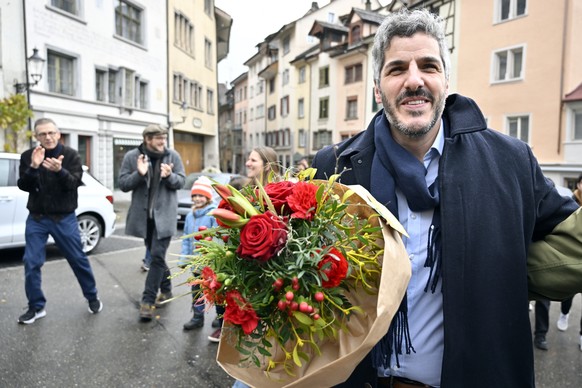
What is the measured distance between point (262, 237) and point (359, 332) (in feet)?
1.35

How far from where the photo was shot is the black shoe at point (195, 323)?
4607mm

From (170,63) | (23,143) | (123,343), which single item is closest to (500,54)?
(170,63)


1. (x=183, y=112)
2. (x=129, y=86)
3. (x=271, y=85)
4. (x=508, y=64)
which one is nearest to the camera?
(x=508, y=64)

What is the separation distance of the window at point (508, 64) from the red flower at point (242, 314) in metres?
21.0

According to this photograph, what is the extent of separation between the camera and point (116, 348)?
408cm

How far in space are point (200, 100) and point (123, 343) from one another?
25.3 meters

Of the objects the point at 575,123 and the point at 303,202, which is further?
the point at 575,123

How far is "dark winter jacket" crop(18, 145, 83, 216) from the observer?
4.54 meters

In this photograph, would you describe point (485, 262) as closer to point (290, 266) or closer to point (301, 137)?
point (290, 266)

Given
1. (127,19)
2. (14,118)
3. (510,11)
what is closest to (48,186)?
(14,118)

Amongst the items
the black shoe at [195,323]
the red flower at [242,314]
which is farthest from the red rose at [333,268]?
the black shoe at [195,323]

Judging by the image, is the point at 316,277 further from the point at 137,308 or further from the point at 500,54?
the point at 500,54

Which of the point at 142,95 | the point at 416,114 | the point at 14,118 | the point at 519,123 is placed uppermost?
the point at 142,95

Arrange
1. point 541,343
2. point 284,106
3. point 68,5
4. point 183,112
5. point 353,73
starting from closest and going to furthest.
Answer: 1. point 541,343
2. point 68,5
3. point 183,112
4. point 353,73
5. point 284,106
